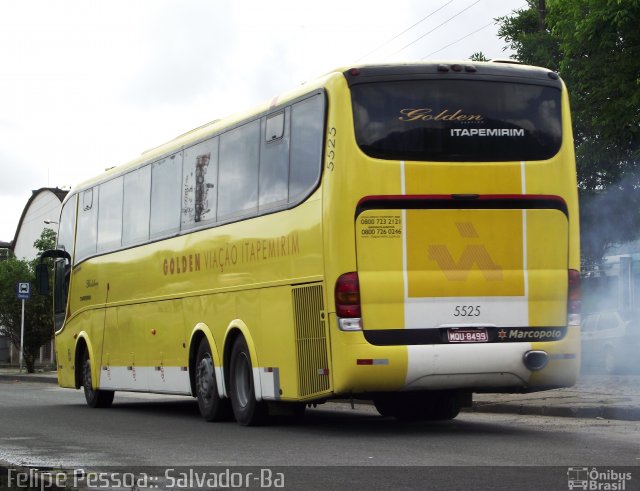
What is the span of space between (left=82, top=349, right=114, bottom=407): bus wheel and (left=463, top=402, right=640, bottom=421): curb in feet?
22.1

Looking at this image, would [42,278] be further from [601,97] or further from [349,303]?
[601,97]

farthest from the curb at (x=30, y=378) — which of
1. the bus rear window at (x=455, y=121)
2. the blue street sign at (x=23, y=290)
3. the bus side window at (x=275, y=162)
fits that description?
the bus rear window at (x=455, y=121)

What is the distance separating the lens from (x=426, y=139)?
1345cm

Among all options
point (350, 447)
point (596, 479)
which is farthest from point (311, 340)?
point (596, 479)

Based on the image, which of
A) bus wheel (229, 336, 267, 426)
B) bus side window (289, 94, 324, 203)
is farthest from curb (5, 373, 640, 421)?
bus side window (289, 94, 324, 203)

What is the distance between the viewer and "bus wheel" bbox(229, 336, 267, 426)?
1530cm

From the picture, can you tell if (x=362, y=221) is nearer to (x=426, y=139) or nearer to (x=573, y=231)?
(x=426, y=139)

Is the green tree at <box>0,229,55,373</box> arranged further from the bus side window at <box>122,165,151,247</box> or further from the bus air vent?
the bus air vent

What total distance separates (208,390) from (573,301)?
17.0 feet

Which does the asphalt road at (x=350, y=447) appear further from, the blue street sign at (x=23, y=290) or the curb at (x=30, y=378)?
the blue street sign at (x=23, y=290)

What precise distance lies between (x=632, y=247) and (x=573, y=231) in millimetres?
22721

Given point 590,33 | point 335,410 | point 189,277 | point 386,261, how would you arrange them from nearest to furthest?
point 386,261 → point 189,277 → point 335,410 → point 590,33

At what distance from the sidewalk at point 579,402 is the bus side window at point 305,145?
4.84m

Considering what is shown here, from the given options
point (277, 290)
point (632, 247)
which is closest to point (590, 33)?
point (632, 247)
